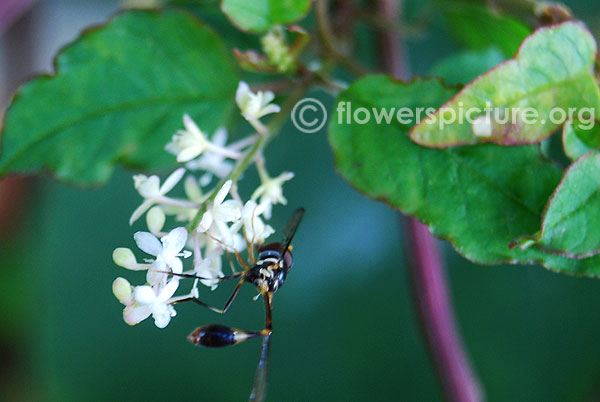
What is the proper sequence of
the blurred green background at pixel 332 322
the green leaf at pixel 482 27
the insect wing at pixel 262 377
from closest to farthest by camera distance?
the insect wing at pixel 262 377 < the green leaf at pixel 482 27 < the blurred green background at pixel 332 322

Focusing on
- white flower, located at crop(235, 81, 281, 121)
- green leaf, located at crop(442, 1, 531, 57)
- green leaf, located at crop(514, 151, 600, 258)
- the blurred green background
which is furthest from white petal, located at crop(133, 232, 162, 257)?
the blurred green background

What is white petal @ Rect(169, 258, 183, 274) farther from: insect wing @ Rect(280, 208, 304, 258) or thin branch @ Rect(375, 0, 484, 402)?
thin branch @ Rect(375, 0, 484, 402)

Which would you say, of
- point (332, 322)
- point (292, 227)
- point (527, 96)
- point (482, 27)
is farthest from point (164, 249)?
point (332, 322)

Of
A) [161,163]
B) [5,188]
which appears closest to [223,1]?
[161,163]

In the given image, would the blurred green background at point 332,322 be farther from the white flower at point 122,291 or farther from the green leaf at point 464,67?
the white flower at point 122,291

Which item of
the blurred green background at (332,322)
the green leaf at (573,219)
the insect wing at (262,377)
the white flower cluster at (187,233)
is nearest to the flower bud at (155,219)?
the white flower cluster at (187,233)

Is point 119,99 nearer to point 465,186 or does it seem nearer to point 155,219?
point 155,219
